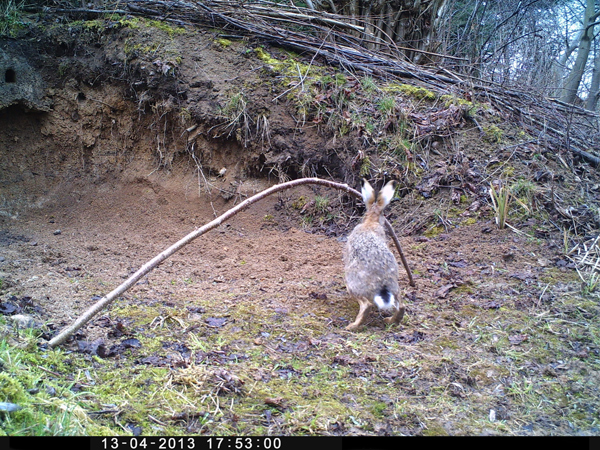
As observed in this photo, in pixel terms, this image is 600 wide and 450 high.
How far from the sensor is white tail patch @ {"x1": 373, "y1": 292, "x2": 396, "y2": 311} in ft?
12.7

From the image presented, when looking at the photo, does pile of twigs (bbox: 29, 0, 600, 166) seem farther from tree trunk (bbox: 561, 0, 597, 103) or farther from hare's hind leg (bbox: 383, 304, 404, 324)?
hare's hind leg (bbox: 383, 304, 404, 324)

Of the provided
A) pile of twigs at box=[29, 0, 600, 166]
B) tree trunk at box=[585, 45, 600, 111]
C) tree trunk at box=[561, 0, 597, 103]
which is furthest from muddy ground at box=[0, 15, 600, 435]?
tree trunk at box=[585, 45, 600, 111]

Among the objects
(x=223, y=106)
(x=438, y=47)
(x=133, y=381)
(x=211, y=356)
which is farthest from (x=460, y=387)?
(x=438, y=47)

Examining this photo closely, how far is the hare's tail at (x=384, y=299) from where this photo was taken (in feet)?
12.8

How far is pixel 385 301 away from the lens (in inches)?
154

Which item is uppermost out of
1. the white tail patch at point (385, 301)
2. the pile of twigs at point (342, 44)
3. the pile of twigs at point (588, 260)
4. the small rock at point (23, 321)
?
the pile of twigs at point (342, 44)

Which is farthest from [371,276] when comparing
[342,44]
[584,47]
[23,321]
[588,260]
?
[584,47]

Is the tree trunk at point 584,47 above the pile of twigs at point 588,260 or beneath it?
above

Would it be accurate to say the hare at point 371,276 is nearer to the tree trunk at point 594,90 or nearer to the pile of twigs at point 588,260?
the pile of twigs at point 588,260

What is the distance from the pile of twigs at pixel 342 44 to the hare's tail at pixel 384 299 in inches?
182

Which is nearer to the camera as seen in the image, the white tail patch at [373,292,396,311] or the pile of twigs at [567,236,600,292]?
the white tail patch at [373,292,396,311]

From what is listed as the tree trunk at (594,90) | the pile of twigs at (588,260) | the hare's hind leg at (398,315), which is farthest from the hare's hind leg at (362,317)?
the tree trunk at (594,90)

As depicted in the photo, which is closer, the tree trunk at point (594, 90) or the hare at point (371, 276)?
the hare at point (371, 276)

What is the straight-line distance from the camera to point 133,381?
2.90 meters
